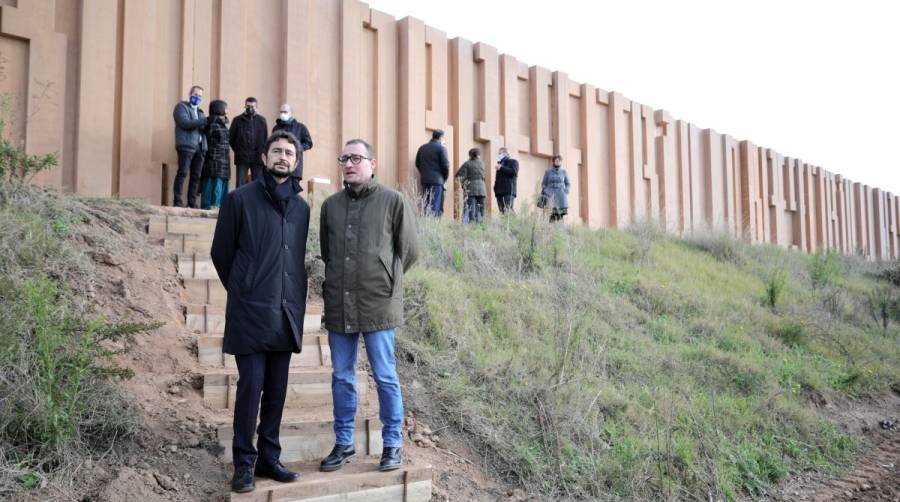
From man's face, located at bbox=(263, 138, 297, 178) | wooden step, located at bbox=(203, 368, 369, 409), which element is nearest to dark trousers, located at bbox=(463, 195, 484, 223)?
wooden step, located at bbox=(203, 368, 369, 409)

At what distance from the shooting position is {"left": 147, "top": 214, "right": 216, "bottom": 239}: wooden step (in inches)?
249

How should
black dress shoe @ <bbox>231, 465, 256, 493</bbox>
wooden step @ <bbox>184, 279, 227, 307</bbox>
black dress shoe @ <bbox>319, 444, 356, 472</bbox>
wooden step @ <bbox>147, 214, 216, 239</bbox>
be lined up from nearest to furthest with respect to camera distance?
1. black dress shoe @ <bbox>231, 465, 256, 493</bbox>
2. black dress shoe @ <bbox>319, 444, 356, 472</bbox>
3. wooden step @ <bbox>184, 279, 227, 307</bbox>
4. wooden step @ <bbox>147, 214, 216, 239</bbox>

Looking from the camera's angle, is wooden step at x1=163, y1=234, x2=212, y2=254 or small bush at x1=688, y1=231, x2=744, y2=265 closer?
wooden step at x1=163, y1=234, x2=212, y2=254

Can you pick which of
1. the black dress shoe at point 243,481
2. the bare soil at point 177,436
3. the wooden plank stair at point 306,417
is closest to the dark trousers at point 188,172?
the bare soil at point 177,436

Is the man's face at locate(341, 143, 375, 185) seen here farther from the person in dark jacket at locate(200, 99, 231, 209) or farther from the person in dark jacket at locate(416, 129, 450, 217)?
the person in dark jacket at locate(416, 129, 450, 217)

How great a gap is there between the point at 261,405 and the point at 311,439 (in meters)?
0.56

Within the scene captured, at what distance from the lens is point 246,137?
9.05 meters

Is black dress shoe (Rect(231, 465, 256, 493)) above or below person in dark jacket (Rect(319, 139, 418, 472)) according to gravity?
below

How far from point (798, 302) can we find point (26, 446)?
1036 cm

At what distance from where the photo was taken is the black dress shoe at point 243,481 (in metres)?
3.25

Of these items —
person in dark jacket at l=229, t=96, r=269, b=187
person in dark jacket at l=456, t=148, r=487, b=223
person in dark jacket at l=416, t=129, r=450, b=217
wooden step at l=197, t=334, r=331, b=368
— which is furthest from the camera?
person in dark jacket at l=456, t=148, r=487, b=223

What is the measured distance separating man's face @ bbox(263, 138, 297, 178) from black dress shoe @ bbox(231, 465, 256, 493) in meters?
1.52

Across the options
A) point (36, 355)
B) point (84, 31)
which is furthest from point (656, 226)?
point (36, 355)

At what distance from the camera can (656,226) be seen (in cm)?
1328
